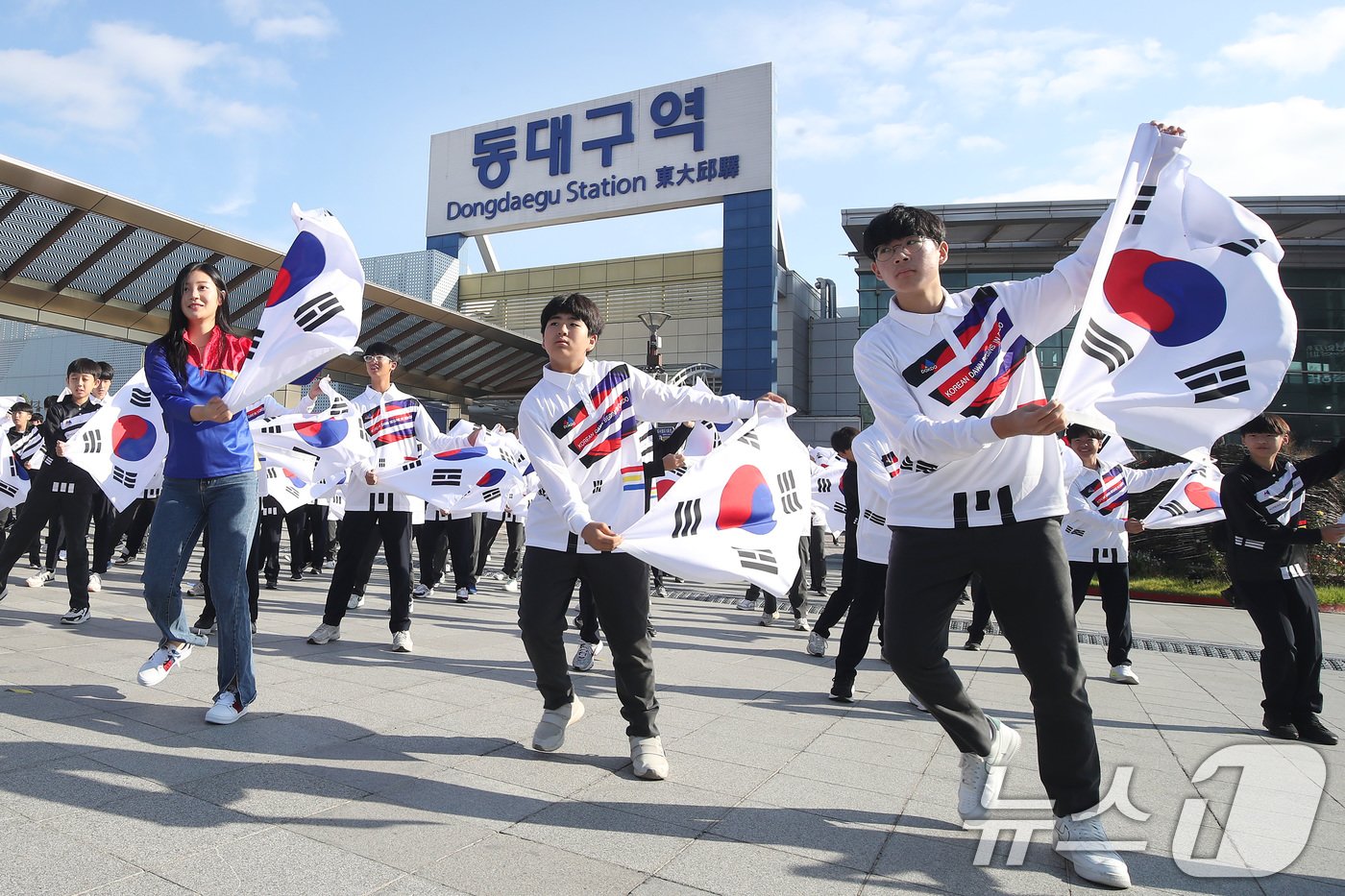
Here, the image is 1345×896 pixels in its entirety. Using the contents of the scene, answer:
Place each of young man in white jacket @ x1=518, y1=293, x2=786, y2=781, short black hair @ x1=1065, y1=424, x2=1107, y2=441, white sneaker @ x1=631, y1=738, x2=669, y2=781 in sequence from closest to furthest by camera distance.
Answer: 1. white sneaker @ x1=631, y1=738, x2=669, y2=781
2. young man in white jacket @ x1=518, y1=293, x2=786, y2=781
3. short black hair @ x1=1065, y1=424, x2=1107, y2=441

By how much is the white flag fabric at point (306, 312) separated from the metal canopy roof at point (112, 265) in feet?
49.5

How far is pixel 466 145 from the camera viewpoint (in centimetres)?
4106

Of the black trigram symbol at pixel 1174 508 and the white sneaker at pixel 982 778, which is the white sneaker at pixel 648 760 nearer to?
the white sneaker at pixel 982 778

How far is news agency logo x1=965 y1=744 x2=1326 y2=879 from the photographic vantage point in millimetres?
2699

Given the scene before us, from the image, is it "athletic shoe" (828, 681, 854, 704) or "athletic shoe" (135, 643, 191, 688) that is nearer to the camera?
"athletic shoe" (135, 643, 191, 688)

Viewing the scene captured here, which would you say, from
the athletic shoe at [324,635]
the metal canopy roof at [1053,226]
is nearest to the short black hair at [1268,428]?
the athletic shoe at [324,635]

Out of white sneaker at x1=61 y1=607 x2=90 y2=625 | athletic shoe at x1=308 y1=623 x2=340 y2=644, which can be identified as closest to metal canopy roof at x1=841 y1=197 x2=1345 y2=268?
athletic shoe at x1=308 y1=623 x2=340 y2=644

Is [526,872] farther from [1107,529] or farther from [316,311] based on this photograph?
[1107,529]

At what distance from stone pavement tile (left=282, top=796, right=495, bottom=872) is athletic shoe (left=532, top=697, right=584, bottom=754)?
76cm

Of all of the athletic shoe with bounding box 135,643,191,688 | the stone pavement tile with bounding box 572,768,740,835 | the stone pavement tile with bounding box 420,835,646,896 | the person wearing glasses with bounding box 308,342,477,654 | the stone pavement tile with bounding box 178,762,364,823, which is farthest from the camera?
the person wearing glasses with bounding box 308,342,477,654

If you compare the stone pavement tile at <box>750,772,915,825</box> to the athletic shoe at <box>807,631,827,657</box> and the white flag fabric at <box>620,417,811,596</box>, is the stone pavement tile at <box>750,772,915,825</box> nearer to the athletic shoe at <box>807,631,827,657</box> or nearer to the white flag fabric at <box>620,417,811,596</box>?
the white flag fabric at <box>620,417,811,596</box>

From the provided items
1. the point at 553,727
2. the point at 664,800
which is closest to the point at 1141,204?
the point at 664,800

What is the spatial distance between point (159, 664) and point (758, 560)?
117 inches

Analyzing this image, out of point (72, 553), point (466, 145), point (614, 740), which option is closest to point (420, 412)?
point (72, 553)
